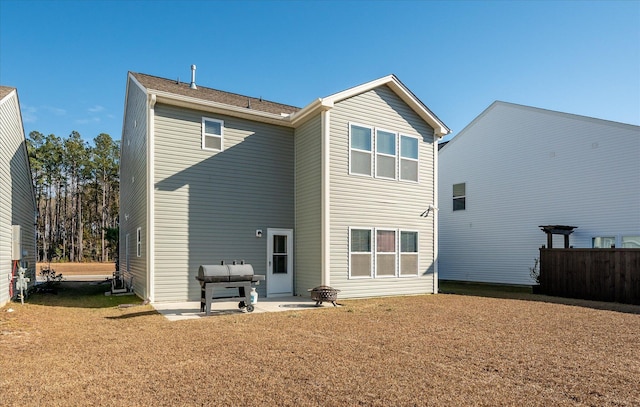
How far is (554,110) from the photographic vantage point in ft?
53.6

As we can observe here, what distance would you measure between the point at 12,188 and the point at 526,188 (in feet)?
63.2

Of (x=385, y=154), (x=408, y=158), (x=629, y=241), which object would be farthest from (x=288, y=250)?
(x=629, y=241)

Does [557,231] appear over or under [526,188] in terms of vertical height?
under

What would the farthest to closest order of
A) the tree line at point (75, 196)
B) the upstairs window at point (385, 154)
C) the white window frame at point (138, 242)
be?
the tree line at point (75, 196), the upstairs window at point (385, 154), the white window frame at point (138, 242)

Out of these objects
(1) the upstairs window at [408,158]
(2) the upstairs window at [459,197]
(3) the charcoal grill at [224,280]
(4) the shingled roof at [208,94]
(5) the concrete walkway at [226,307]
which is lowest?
(5) the concrete walkway at [226,307]

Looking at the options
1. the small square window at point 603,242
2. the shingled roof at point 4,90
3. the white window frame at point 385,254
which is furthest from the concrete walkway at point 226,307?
the small square window at point 603,242

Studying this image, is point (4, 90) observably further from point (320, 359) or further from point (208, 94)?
point (320, 359)

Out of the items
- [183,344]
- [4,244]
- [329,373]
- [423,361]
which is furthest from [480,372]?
[4,244]

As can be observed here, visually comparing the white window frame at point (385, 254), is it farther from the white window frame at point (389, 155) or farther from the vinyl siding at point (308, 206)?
the vinyl siding at point (308, 206)

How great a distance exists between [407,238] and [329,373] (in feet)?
28.2

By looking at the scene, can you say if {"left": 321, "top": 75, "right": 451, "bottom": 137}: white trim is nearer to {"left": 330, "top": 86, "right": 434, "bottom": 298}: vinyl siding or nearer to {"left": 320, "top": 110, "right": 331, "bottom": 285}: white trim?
{"left": 330, "top": 86, "right": 434, "bottom": 298}: vinyl siding

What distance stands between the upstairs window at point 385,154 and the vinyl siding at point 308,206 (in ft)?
6.80

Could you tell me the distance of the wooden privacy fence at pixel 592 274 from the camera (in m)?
11.7

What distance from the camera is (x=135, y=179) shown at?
1344 centimetres
